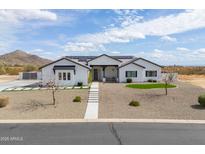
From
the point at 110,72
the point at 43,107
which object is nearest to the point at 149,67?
the point at 110,72

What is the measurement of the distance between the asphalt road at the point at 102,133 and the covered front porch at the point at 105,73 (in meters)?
25.8

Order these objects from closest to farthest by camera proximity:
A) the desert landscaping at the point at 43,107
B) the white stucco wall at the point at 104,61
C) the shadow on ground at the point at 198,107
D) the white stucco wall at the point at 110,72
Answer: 1. the desert landscaping at the point at 43,107
2. the shadow on ground at the point at 198,107
3. the white stucco wall at the point at 104,61
4. the white stucco wall at the point at 110,72

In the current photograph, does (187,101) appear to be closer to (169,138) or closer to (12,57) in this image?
(169,138)

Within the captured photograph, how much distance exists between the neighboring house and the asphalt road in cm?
1979

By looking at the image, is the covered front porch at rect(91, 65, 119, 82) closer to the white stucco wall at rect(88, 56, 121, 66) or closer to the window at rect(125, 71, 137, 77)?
the white stucco wall at rect(88, 56, 121, 66)

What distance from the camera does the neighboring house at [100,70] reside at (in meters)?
34.4

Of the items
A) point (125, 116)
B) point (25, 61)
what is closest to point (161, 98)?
point (125, 116)

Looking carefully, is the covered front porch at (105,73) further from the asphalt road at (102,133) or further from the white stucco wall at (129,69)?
the asphalt road at (102,133)

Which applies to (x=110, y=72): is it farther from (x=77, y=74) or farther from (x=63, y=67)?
(x=63, y=67)

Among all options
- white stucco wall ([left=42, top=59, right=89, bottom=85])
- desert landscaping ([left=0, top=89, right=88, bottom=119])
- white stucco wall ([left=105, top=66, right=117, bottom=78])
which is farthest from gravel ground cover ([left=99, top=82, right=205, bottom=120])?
white stucco wall ([left=105, top=66, right=117, bottom=78])

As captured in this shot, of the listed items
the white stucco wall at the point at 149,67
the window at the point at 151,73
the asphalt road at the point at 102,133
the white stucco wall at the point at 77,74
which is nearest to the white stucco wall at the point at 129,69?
the white stucco wall at the point at 149,67

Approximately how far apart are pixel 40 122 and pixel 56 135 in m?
3.40

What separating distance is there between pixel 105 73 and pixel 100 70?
987 millimetres

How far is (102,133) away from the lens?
1273cm
